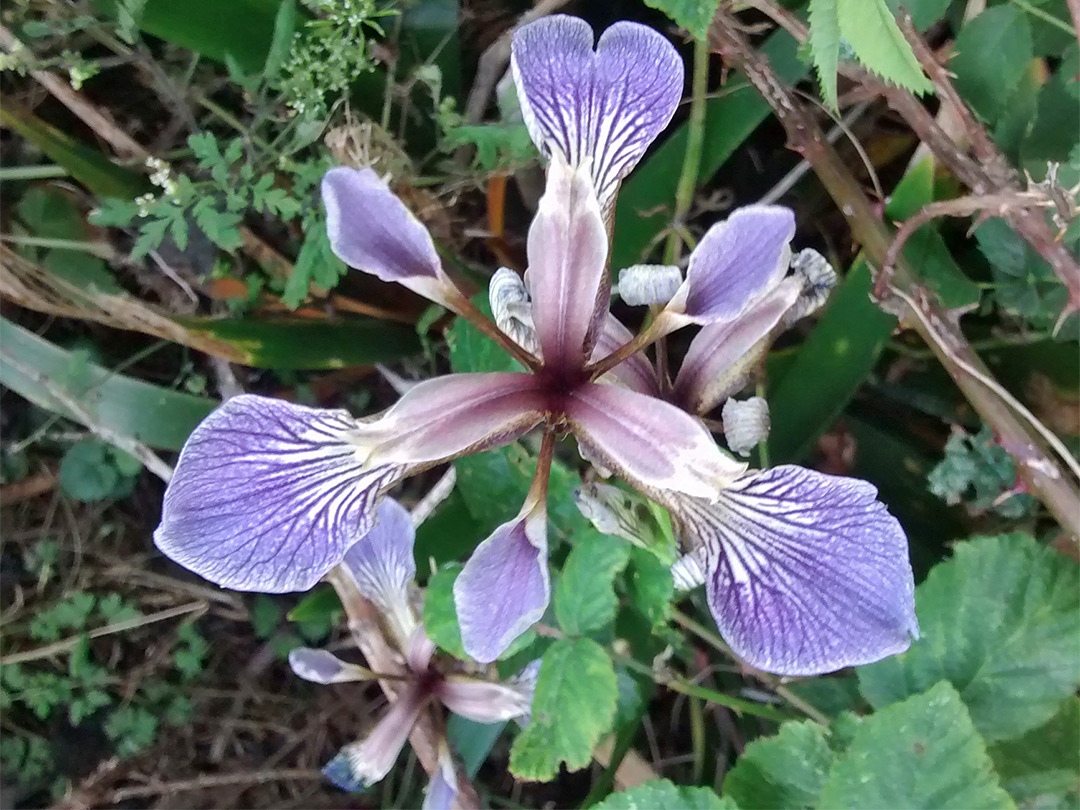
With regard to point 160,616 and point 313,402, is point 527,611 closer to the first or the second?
point 313,402

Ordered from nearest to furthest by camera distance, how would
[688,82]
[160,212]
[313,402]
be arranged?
[160,212], [688,82], [313,402]

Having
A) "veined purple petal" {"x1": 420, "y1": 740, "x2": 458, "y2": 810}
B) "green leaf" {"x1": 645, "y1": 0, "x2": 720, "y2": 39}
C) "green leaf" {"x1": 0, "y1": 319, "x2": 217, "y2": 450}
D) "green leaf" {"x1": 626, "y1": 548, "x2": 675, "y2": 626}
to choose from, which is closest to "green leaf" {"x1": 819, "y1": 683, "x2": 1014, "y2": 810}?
"green leaf" {"x1": 626, "y1": 548, "x2": 675, "y2": 626}

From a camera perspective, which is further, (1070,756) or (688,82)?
(688,82)

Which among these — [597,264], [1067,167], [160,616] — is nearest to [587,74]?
[597,264]

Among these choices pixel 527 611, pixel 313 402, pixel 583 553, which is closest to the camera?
pixel 527 611

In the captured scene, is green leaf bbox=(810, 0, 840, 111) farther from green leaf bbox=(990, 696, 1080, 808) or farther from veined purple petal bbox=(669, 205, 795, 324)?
green leaf bbox=(990, 696, 1080, 808)

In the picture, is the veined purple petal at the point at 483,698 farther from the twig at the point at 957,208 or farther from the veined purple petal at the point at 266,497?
the twig at the point at 957,208
